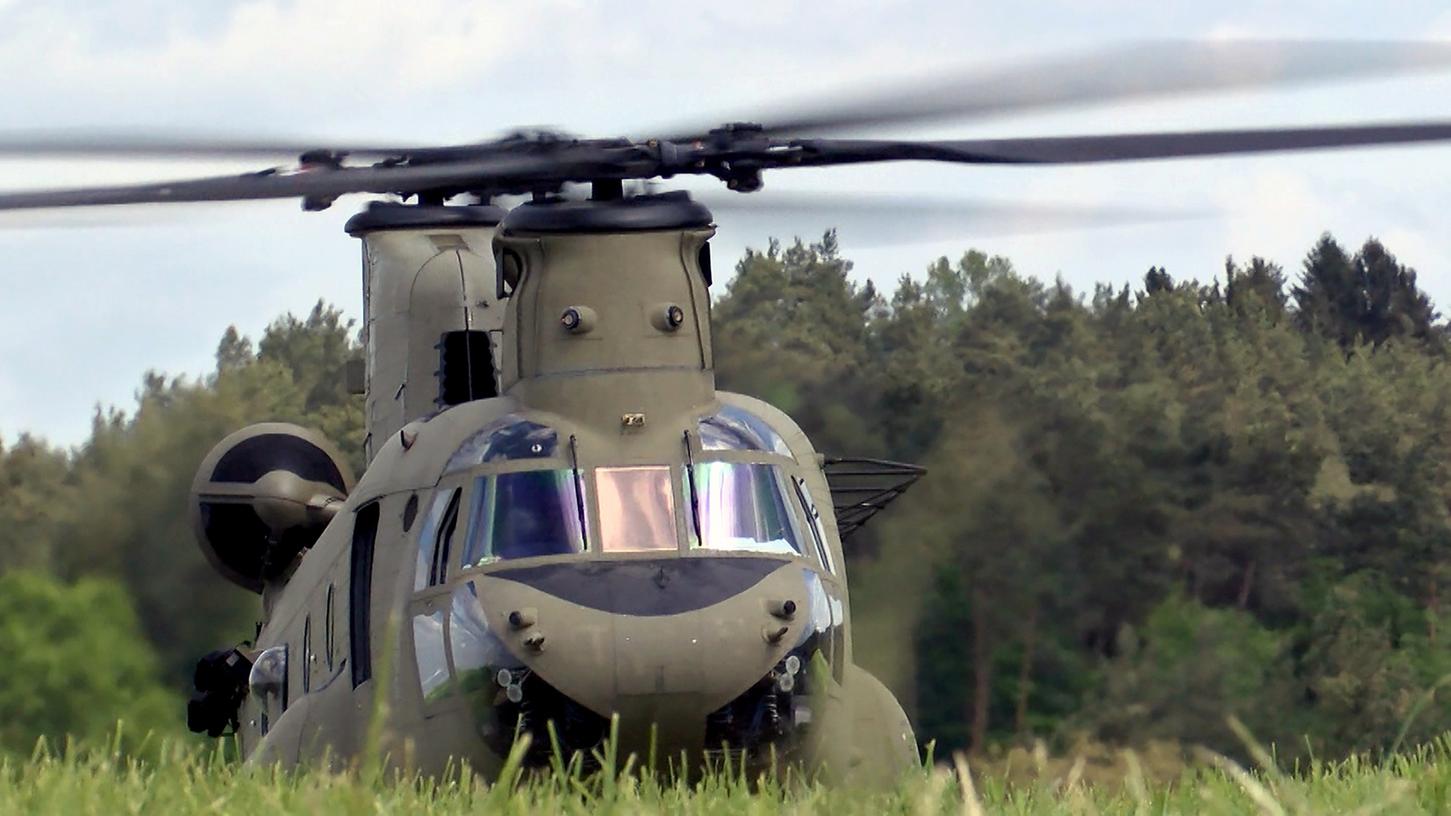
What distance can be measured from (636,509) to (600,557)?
0.87 feet

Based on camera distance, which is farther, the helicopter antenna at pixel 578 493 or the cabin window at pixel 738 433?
the cabin window at pixel 738 433

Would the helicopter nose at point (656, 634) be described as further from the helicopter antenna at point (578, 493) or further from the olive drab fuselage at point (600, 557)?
the helicopter antenna at point (578, 493)

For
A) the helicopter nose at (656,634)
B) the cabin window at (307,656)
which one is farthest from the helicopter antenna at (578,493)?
the cabin window at (307,656)

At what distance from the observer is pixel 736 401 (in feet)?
32.1

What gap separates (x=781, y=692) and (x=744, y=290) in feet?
54.9

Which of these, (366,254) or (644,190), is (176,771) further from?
(366,254)

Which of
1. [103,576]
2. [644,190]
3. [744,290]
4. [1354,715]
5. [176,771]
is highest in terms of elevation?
[644,190]

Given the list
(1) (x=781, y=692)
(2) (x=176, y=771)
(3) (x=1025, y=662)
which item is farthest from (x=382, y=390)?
(3) (x=1025, y=662)

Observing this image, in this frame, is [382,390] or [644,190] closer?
[644,190]

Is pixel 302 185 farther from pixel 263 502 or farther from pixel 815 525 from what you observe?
pixel 263 502

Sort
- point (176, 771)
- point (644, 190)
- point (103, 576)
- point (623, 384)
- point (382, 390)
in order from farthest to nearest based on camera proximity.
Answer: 1. point (103, 576)
2. point (382, 390)
3. point (644, 190)
4. point (623, 384)
5. point (176, 771)

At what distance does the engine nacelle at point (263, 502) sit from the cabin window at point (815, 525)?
12.7 ft

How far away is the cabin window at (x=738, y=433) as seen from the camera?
940cm

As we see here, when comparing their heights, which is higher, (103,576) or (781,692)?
(781,692)
